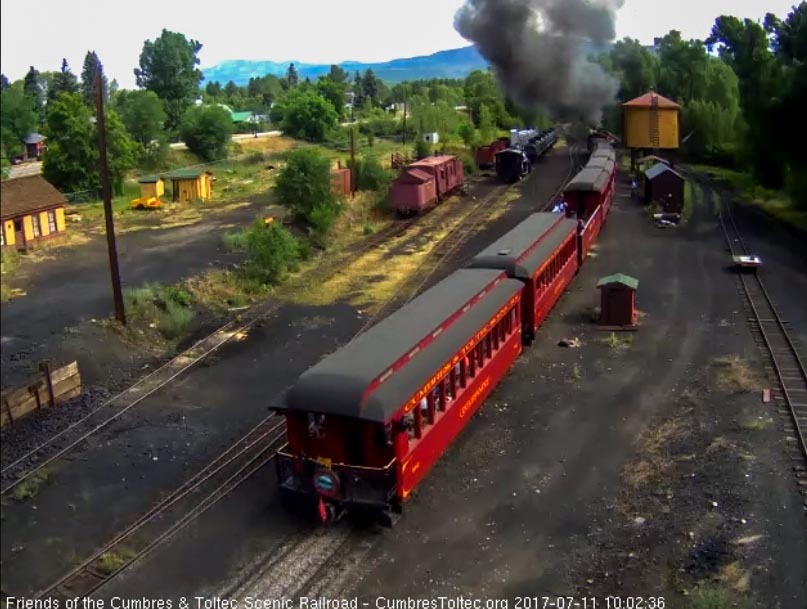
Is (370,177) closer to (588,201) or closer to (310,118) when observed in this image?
(588,201)

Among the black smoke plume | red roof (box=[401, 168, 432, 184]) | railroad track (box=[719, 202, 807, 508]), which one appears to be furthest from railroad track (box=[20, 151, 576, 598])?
the black smoke plume

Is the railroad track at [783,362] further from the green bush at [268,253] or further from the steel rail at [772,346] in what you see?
the green bush at [268,253]

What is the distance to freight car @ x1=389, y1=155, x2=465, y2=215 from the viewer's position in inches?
1656

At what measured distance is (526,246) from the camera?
22.0 meters

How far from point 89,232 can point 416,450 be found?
78.4 ft

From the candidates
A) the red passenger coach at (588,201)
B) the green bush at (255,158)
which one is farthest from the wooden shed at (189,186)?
the red passenger coach at (588,201)

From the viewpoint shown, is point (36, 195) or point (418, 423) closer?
point (418, 423)

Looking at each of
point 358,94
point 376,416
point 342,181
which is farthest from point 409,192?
point 358,94

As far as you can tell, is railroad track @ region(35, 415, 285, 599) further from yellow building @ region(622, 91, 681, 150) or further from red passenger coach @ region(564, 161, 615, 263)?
yellow building @ region(622, 91, 681, 150)

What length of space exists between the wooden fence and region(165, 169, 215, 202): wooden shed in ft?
89.4

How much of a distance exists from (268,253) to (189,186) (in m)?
18.4

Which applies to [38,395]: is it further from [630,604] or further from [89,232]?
[89,232]

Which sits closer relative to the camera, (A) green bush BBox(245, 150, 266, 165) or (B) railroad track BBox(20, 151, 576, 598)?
(B) railroad track BBox(20, 151, 576, 598)

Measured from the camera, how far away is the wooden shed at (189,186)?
44281mm
